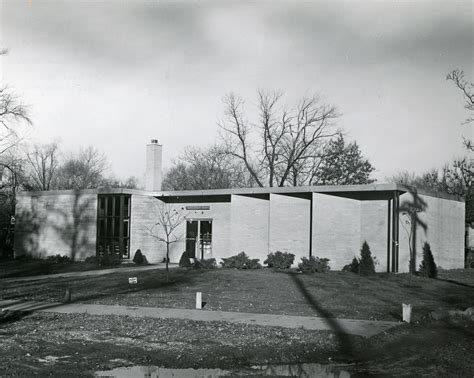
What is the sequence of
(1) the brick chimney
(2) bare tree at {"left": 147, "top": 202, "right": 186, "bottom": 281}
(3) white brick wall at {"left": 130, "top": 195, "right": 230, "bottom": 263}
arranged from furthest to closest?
(1) the brick chimney, (2) bare tree at {"left": 147, "top": 202, "right": 186, "bottom": 281}, (3) white brick wall at {"left": 130, "top": 195, "right": 230, "bottom": 263}

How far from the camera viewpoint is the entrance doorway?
105 feet

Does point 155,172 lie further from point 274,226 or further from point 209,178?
point 209,178

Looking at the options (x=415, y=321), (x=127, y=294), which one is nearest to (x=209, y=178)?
(x=127, y=294)

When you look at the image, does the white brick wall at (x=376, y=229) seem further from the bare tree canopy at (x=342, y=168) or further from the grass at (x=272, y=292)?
the bare tree canopy at (x=342, y=168)

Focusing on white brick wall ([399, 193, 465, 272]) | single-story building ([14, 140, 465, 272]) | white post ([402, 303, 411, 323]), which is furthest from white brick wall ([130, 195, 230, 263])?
white post ([402, 303, 411, 323])

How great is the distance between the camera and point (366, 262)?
25.3 m

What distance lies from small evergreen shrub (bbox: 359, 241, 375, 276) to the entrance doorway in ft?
31.1

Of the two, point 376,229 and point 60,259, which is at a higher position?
point 376,229

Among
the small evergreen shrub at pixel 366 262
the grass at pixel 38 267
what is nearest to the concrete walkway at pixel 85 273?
the grass at pixel 38 267

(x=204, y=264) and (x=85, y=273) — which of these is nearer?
(x=85, y=273)

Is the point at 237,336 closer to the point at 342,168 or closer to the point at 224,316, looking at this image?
the point at 224,316

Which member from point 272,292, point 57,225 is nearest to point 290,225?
point 272,292

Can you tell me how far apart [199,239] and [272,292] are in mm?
13511

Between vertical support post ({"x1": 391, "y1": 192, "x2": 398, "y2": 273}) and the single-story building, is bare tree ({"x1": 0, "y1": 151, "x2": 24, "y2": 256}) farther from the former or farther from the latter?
vertical support post ({"x1": 391, "y1": 192, "x2": 398, "y2": 273})
